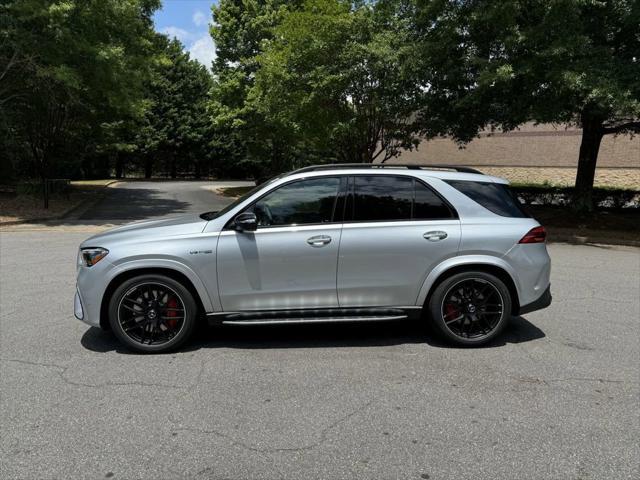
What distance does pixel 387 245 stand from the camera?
4590mm

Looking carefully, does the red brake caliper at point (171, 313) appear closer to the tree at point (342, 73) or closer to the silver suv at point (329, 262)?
the silver suv at point (329, 262)

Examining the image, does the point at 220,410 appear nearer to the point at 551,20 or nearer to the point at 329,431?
the point at 329,431

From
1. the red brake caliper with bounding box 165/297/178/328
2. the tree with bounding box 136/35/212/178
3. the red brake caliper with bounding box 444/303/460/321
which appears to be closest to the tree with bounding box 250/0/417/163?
the red brake caliper with bounding box 444/303/460/321

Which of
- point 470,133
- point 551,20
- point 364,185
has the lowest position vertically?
point 364,185

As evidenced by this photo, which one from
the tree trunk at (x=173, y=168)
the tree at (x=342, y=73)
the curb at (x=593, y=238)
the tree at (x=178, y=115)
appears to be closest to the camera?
the curb at (x=593, y=238)

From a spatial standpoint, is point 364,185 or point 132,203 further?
point 132,203

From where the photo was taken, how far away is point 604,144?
104 ft

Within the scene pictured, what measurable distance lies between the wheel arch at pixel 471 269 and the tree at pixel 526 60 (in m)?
6.95

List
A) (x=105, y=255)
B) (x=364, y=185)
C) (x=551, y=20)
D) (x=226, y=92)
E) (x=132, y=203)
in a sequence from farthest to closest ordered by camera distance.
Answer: (x=226, y=92) < (x=132, y=203) < (x=551, y=20) < (x=364, y=185) < (x=105, y=255)

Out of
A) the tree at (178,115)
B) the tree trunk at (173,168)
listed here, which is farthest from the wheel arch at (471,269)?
the tree trunk at (173,168)

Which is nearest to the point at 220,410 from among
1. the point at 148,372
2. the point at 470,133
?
the point at 148,372

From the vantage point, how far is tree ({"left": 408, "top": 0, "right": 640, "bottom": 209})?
10.5 meters

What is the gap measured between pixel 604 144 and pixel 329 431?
113 feet

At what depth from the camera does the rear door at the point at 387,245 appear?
4578 mm
